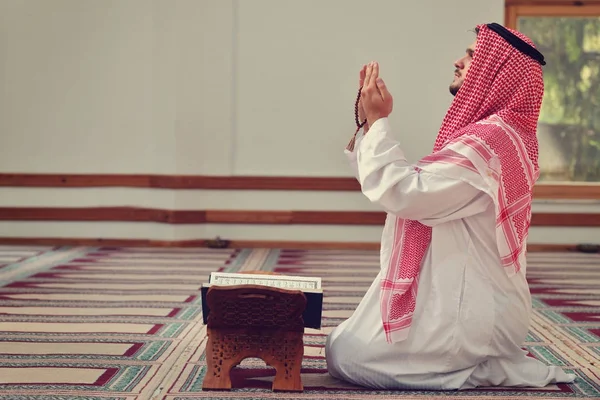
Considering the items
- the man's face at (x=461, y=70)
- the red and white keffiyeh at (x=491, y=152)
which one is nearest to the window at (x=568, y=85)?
the man's face at (x=461, y=70)

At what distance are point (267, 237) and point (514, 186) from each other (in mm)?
4079

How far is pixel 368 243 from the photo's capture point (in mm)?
6367

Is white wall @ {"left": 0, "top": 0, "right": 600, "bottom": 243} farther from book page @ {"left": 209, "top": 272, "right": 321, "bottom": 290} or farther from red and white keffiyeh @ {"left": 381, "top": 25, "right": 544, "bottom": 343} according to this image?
book page @ {"left": 209, "top": 272, "right": 321, "bottom": 290}

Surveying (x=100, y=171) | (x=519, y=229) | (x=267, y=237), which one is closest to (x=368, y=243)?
(x=267, y=237)

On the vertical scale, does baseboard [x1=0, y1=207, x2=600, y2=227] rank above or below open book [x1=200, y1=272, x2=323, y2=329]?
below

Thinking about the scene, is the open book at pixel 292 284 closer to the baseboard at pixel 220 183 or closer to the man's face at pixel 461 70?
the man's face at pixel 461 70

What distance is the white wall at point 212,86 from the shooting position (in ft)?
20.2

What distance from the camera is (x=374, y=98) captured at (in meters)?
2.38

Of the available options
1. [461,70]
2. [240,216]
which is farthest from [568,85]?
[461,70]

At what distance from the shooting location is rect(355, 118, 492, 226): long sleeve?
7.41 feet

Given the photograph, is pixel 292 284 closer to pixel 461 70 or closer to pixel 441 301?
pixel 441 301

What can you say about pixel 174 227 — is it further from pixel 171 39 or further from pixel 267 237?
pixel 171 39

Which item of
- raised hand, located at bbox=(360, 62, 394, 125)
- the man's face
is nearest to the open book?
raised hand, located at bbox=(360, 62, 394, 125)

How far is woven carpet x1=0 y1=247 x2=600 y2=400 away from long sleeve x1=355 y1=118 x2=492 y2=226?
60 centimetres
